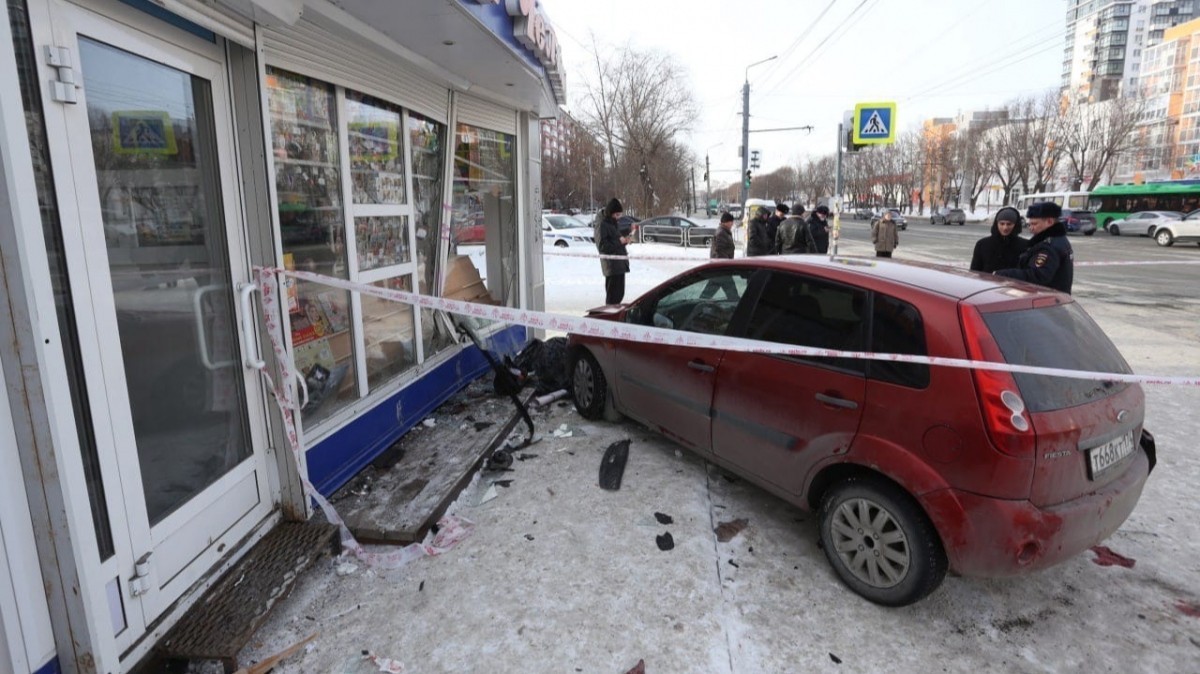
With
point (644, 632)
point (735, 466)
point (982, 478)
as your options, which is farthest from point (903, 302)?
point (644, 632)

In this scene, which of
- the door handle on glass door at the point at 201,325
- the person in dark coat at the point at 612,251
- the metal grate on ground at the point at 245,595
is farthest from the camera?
the person in dark coat at the point at 612,251

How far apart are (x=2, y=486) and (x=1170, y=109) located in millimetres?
113295

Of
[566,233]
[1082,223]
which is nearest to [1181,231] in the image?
[1082,223]

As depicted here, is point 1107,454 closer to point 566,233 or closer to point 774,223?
point 774,223

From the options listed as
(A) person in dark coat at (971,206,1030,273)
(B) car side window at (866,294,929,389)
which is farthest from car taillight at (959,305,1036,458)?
(A) person in dark coat at (971,206,1030,273)

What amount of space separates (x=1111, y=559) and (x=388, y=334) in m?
4.81

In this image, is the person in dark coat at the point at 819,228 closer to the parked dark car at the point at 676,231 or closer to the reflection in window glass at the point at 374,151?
the reflection in window glass at the point at 374,151

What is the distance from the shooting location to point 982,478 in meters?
2.57

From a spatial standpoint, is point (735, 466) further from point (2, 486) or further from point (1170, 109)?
point (1170, 109)

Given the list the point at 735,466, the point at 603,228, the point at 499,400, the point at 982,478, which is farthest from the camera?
the point at 603,228

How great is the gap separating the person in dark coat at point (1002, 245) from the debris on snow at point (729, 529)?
3852 mm

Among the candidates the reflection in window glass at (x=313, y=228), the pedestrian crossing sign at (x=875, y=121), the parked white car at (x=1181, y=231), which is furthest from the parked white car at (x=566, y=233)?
the parked white car at (x=1181, y=231)

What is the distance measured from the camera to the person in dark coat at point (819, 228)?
11.2 metres

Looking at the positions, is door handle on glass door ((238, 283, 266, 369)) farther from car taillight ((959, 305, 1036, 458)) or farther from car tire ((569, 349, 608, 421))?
car taillight ((959, 305, 1036, 458))
